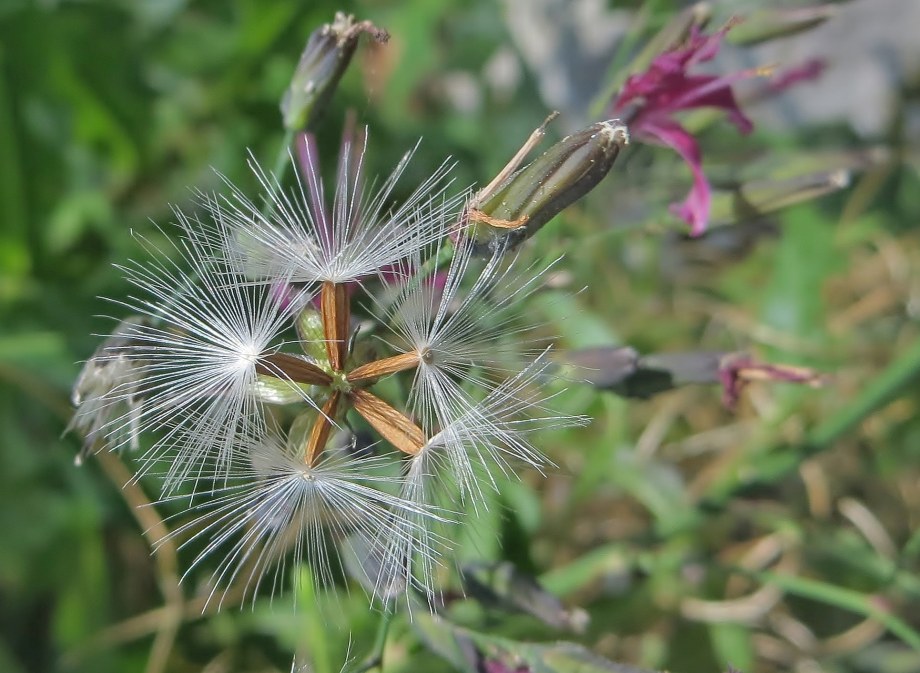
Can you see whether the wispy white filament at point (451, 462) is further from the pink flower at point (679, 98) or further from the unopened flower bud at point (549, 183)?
the pink flower at point (679, 98)

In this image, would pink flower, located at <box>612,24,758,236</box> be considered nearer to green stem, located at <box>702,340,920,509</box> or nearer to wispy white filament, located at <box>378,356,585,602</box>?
wispy white filament, located at <box>378,356,585,602</box>

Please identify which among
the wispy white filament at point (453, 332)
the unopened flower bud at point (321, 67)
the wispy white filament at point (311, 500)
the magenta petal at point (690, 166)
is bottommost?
the wispy white filament at point (311, 500)

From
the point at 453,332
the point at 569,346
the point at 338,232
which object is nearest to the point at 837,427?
the point at 569,346

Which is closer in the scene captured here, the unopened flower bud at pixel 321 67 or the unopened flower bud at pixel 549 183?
the unopened flower bud at pixel 549 183

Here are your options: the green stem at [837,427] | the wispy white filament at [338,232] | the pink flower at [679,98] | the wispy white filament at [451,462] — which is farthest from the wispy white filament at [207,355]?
the green stem at [837,427]

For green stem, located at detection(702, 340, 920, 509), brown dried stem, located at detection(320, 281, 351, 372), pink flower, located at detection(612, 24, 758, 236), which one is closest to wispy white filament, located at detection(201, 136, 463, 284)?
brown dried stem, located at detection(320, 281, 351, 372)

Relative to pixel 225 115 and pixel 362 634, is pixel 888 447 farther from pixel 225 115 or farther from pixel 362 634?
pixel 225 115

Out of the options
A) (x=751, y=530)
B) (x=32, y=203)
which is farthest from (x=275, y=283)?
(x=751, y=530)
